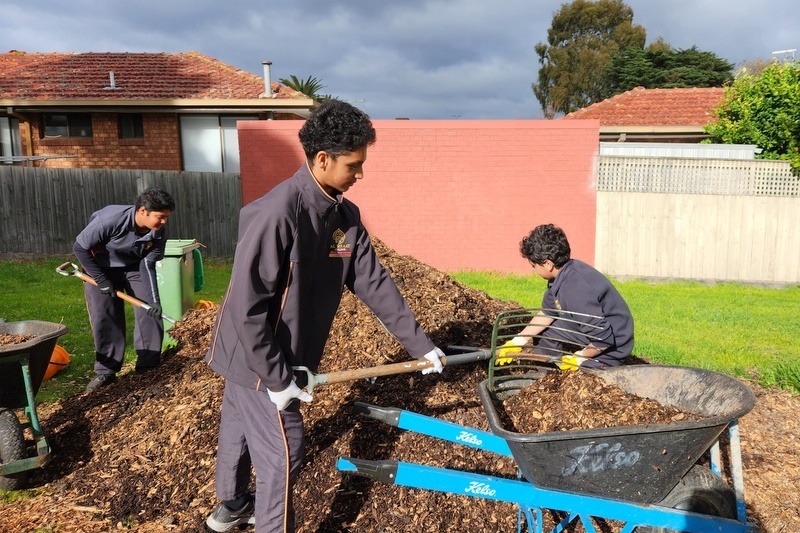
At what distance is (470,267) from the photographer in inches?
431

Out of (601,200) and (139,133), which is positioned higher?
(139,133)

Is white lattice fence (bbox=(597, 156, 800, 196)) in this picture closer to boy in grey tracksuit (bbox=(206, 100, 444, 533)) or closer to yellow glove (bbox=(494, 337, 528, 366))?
yellow glove (bbox=(494, 337, 528, 366))

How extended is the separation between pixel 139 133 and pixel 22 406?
13185 millimetres

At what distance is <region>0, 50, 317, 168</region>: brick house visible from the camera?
14734 mm

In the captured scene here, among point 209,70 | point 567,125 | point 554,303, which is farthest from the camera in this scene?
point 209,70

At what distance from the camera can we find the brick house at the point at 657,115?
49.5 feet

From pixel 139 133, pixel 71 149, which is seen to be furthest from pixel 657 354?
pixel 71 149

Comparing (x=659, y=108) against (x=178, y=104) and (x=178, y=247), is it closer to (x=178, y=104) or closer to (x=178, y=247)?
(x=178, y=104)

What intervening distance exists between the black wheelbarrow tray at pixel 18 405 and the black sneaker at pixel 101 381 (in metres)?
1.13

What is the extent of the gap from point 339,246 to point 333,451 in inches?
53.9

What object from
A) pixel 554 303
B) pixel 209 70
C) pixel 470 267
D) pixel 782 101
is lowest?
pixel 470 267

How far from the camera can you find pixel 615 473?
2389 mm

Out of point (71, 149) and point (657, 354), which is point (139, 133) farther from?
point (657, 354)

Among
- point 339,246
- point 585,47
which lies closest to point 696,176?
point 339,246
